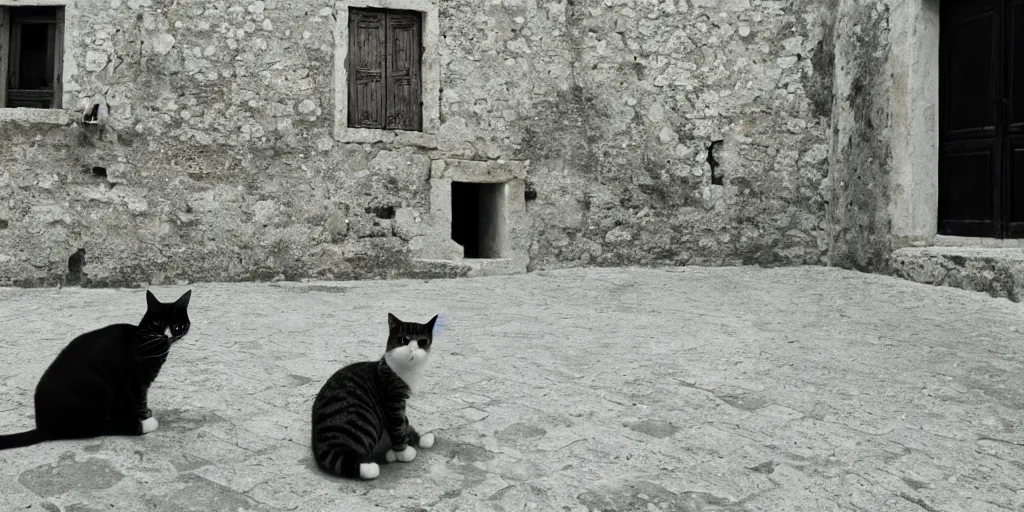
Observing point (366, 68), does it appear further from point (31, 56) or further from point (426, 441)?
point (426, 441)

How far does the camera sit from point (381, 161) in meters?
7.41

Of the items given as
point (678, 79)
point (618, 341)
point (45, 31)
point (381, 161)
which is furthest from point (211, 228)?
point (678, 79)

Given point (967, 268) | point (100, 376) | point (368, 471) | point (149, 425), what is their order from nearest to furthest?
point (368, 471)
point (100, 376)
point (149, 425)
point (967, 268)

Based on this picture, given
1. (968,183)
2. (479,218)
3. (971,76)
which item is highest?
(971,76)

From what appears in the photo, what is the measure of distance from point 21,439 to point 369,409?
1198 millimetres

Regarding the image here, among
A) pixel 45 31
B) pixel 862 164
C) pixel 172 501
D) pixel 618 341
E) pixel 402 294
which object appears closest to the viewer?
pixel 172 501

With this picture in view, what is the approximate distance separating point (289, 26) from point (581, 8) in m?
2.64

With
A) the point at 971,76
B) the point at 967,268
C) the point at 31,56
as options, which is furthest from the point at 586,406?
the point at 31,56

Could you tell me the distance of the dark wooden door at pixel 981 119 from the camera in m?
6.38

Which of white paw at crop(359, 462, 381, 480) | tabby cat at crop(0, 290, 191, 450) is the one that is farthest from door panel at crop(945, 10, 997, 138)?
tabby cat at crop(0, 290, 191, 450)

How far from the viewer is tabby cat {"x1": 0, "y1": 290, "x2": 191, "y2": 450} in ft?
9.54

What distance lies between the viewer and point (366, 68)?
753cm

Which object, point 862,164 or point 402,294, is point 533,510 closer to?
point 402,294

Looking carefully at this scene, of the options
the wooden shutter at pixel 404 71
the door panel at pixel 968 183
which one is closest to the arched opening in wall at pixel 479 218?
the wooden shutter at pixel 404 71
